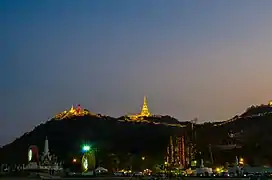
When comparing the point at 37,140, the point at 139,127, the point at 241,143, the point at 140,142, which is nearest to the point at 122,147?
the point at 140,142

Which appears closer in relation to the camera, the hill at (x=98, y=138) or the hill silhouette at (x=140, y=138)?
the hill silhouette at (x=140, y=138)

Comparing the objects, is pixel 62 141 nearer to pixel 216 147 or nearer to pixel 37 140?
pixel 37 140

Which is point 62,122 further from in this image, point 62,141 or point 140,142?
point 140,142

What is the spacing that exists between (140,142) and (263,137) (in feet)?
145

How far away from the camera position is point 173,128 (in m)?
177

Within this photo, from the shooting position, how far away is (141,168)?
435 feet

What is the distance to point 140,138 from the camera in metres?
174

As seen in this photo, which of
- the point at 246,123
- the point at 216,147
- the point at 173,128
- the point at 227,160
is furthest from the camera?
the point at 173,128

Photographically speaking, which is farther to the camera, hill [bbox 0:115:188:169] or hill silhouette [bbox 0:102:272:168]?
hill [bbox 0:115:188:169]

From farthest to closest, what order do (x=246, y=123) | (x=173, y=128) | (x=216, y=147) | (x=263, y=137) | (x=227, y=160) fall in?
(x=173, y=128)
(x=246, y=123)
(x=263, y=137)
(x=216, y=147)
(x=227, y=160)

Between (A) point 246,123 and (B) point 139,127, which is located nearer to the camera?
(A) point 246,123

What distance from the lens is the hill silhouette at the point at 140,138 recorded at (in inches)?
5359

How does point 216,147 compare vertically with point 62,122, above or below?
below

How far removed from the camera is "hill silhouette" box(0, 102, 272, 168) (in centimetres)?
13612
